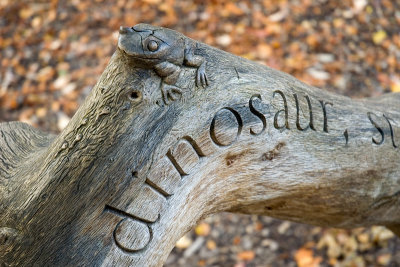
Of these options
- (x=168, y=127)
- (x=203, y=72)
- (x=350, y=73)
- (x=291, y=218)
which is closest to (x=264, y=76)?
(x=203, y=72)

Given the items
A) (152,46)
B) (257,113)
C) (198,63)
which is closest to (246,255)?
(257,113)

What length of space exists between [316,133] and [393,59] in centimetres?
225

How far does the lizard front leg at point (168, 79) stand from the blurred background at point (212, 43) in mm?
1705

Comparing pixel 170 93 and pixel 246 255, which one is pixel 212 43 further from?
pixel 170 93

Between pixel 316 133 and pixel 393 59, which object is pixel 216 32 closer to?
pixel 393 59

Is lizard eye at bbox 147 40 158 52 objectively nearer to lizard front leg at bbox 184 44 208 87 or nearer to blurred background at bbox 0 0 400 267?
lizard front leg at bbox 184 44 208 87

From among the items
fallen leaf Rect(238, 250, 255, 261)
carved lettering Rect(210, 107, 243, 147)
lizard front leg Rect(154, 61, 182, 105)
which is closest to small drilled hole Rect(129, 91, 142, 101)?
lizard front leg Rect(154, 61, 182, 105)

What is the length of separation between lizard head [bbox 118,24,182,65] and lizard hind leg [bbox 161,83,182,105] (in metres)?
0.06

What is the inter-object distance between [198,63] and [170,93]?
102mm

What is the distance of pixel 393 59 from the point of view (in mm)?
3271

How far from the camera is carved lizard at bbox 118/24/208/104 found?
102 centimetres

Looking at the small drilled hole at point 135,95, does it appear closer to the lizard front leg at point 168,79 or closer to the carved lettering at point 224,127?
the lizard front leg at point 168,79

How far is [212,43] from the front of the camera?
3457mm

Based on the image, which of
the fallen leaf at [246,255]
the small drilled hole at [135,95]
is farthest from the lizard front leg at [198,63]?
the fallen leaf at [246,255]
